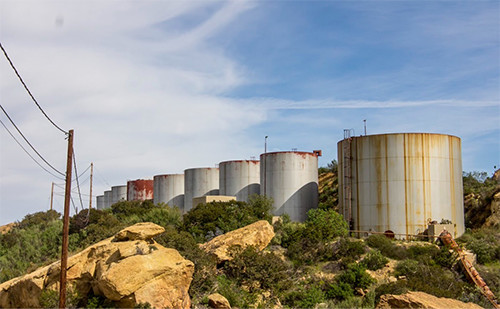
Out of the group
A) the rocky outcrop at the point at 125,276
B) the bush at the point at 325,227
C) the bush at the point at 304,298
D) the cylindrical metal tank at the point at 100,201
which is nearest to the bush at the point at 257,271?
the bush at the point at 304,298

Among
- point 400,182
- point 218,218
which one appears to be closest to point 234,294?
point 218,218

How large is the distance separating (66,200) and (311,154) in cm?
3256

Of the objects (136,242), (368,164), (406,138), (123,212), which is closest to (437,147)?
(406,138)

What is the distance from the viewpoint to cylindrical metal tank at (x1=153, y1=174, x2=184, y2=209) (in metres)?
67.2

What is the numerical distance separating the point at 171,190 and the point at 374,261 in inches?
1573

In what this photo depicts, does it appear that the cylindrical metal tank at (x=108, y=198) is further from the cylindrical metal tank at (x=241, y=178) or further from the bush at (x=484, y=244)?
the bush at (x=484, y=244)

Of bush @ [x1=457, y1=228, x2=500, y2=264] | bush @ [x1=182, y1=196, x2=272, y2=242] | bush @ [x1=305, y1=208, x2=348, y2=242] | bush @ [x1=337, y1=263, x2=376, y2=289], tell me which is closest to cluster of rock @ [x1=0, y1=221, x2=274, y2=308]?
bush @ [x1=337, y1=263, x2=376, y2=289]

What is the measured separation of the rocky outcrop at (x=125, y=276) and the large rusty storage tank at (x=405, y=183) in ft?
64.8

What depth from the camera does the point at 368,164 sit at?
4022 centimetres

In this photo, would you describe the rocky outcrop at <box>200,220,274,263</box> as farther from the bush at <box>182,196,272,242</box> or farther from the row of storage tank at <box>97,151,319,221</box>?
the row of storage tank at <box>97,151,319,221</box>

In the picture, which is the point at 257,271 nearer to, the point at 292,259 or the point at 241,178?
the point at 292,259

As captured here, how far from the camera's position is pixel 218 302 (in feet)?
75.7

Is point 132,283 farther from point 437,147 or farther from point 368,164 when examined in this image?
point 437,147

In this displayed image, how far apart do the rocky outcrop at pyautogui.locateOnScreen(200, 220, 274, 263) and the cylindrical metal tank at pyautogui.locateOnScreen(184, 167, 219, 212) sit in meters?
29.3
